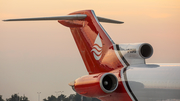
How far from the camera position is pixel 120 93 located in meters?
18.0

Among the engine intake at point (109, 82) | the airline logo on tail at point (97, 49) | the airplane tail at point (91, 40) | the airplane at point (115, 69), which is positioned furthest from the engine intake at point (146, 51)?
the airline logo on tail at point (97, 49)

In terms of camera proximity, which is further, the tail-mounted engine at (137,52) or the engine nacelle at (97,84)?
the tail-mounted engine at (137,52)

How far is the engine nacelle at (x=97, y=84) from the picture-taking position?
17.3m

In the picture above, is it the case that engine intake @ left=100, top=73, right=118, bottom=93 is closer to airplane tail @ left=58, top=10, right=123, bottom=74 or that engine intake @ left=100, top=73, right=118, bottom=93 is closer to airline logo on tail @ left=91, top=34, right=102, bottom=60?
airplane tail @ left=58, top=10, right=123, bottom=74

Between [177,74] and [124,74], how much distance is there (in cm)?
271

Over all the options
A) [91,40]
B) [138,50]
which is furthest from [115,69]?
→ [91,40]

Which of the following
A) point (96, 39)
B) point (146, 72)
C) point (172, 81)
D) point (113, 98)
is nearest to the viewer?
point (172, 81)

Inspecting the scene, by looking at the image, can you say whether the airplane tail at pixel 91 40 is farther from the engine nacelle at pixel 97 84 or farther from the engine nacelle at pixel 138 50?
the engine nacelle at pixel 97 84

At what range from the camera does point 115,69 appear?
19125 millimetres

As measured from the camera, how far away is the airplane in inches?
655

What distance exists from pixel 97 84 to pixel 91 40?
3.68 metres

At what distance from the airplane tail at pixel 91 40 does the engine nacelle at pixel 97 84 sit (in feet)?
6.21

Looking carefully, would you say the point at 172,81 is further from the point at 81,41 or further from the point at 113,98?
the point at 81,41

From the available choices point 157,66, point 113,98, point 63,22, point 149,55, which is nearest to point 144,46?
point 149,55
